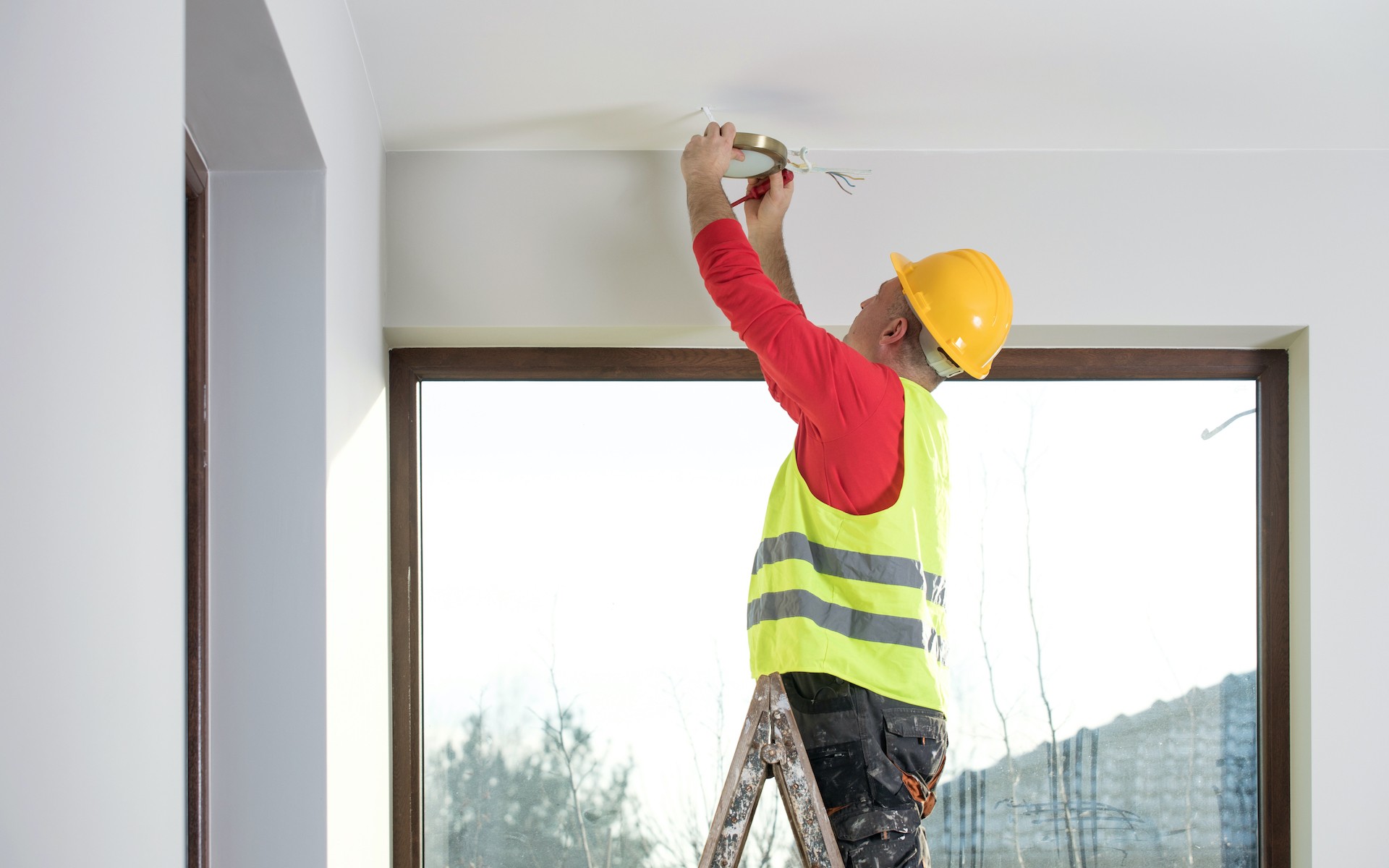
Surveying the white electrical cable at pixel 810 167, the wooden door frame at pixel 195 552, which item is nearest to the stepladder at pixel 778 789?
the wooden door frame at pixel 195 552

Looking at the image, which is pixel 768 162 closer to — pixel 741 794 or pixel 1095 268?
pixel 1095 268

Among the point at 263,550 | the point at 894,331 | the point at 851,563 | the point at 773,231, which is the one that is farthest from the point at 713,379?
the point at 263,550

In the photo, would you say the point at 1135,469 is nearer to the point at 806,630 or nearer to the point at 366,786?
the point at 806,630

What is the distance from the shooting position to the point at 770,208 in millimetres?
2186

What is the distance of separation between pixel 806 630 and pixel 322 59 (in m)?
1.19

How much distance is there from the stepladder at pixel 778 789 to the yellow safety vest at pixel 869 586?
108 millimetres

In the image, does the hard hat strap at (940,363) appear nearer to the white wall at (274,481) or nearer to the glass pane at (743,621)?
the glass pane at (743,621)

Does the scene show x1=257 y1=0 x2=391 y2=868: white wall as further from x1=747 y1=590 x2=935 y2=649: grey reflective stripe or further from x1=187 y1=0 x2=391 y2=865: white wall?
x1=747 y1=590 x2=935 y2=649: grey reflective stripe

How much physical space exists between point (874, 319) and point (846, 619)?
61cm

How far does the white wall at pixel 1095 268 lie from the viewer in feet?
7.38

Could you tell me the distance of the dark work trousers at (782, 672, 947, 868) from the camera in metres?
1.57

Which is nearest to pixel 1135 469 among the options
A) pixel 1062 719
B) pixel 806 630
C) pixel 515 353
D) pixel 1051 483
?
pixel 1051 483

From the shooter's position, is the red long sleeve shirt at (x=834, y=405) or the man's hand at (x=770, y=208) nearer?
the red long sleeve shirt at (x=834, y=405)

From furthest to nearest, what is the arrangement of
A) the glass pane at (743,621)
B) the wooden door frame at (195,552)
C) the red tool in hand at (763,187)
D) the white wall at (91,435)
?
1. the glass pane at (743,621)
2. the red tool in hand at (763,187)
3. the wooden door frame at (195,552)
4. the white wall at (91,435)
